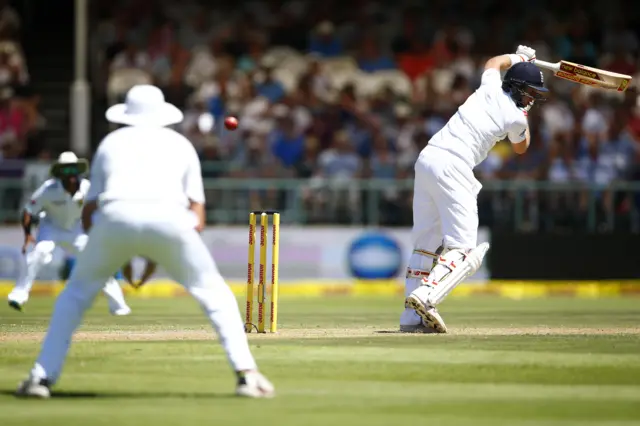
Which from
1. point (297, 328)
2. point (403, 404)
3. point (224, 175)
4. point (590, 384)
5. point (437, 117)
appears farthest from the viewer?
point (437, 117)

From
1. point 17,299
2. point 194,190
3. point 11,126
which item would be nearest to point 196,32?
point 11,126

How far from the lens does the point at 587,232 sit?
21953mm

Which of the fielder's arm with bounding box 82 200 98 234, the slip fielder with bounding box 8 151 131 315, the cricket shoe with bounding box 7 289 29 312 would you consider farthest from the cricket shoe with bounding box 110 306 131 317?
the fielder's arm with bounding box 82 200 98 234

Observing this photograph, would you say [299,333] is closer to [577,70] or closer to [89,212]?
[577,70]

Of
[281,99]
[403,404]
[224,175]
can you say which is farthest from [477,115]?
[281,99]

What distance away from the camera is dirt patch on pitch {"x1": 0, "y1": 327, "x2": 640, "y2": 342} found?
11812 millimetres

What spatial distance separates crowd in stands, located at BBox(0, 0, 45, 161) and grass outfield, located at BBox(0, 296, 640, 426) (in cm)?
891

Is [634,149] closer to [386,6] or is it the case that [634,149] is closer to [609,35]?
[609,35]

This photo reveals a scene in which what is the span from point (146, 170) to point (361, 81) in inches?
661

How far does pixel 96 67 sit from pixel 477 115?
13.6m

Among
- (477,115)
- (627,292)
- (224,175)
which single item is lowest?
(627,292)

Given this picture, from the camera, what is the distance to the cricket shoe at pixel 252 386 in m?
7.84

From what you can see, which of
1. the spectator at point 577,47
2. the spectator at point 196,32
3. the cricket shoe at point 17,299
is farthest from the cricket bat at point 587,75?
the spectator at point 196,32

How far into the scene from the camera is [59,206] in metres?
16.9
